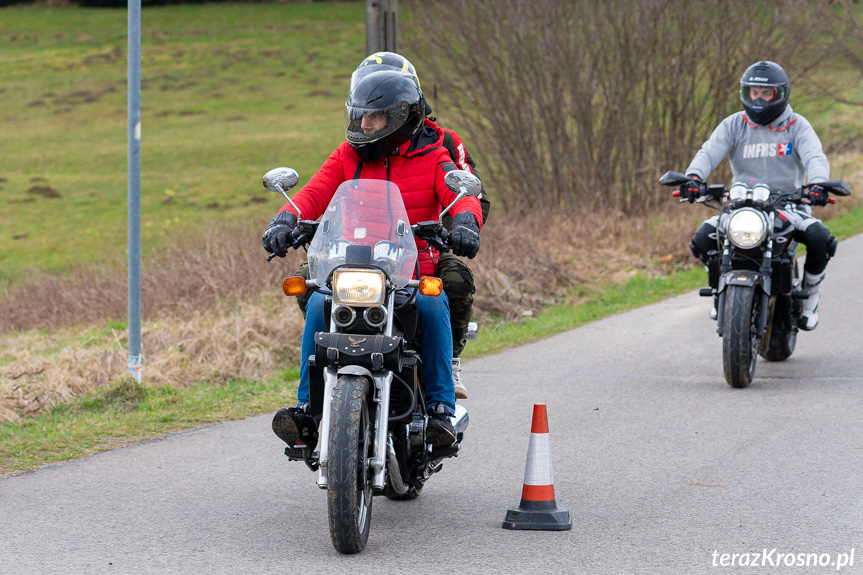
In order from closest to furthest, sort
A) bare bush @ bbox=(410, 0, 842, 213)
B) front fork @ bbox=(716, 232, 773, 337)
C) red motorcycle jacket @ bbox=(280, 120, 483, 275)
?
red motorcycle jacket @ bbox=(280, 120, 483, 275) < front fork @ bbox=(716, 232, 773, 337) < bare bush @ bbox=(410, 0, 842, 213)

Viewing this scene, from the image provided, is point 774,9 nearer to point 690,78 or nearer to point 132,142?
point 690,78

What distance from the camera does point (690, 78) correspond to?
17.1 metres

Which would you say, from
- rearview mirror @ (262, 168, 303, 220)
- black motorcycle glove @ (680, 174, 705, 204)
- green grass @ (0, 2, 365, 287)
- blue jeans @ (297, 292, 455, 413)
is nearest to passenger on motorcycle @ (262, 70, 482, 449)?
blue jeans @ (297, 292, 455, 413)

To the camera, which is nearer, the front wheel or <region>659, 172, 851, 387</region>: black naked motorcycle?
<region>659, 172, 851, 387</region>: black naked motorcycle

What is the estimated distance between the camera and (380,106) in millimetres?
5152

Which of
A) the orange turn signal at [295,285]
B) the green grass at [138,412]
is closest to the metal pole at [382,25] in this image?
the green grass at [138,412]

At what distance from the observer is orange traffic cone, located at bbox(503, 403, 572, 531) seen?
16.5 feet

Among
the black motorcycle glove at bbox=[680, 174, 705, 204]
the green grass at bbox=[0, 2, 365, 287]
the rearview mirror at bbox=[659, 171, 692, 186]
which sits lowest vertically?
the green grass at bbox=[0, 2, 365, 287]

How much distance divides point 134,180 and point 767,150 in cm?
456

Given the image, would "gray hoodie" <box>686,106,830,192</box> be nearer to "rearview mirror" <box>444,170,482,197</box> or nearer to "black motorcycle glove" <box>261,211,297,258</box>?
"rearview mirror" <box>444,170,482,197</box>

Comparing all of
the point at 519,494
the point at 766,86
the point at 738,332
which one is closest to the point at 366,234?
the point at 519,494

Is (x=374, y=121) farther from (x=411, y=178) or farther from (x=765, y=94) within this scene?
(x=765, y=94)

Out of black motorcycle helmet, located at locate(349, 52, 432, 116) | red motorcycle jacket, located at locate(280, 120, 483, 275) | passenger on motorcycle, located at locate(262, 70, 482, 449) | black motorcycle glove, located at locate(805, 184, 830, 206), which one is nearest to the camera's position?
passenger on motorcycle, located at locate(262, 70, 482, 449)

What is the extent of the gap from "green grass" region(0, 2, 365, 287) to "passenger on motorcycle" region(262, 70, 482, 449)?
14229 millimetres
